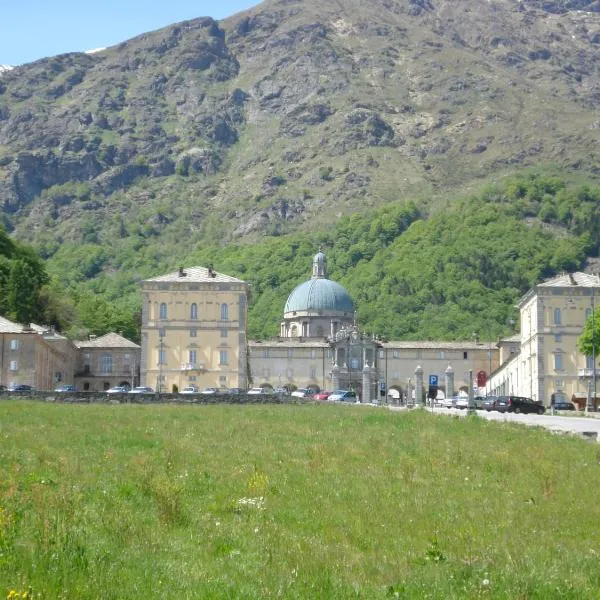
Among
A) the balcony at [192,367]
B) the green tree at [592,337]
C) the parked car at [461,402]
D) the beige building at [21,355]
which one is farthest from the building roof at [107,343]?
the green tree at [592,337]

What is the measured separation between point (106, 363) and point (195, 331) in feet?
52.9

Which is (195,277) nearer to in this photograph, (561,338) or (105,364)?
(105,364)

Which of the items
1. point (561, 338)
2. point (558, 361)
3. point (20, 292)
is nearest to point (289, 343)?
point (20, 292)

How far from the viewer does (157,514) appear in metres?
20.0

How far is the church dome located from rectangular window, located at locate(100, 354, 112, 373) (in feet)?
127

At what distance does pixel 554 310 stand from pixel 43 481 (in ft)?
289

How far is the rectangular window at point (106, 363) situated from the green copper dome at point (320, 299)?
127ft

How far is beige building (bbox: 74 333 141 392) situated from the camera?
120 metres

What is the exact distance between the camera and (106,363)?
396 ft

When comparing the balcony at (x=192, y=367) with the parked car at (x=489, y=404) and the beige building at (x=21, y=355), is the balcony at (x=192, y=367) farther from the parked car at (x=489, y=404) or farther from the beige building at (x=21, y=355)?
the parked car at (x=489, y=404)

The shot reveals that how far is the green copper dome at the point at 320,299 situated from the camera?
505 feet

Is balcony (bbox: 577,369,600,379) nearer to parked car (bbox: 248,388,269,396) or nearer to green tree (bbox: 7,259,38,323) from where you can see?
parked car (bbox: 248,388,269,396)

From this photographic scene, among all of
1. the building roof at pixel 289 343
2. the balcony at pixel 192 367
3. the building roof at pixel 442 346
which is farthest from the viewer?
the building roof at pixel 442 346

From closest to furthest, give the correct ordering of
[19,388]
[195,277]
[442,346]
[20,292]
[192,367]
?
1. [19,388]
2. [192,367]
3. [20,292]
4. [195,277]
5. [442,346]
